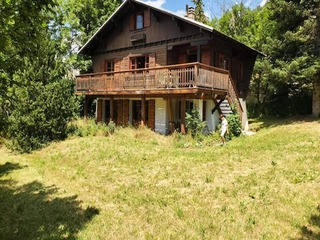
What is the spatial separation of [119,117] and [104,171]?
1113cm

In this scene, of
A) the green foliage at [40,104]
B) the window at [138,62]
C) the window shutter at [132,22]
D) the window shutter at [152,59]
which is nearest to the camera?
the green foliage at [40,104]

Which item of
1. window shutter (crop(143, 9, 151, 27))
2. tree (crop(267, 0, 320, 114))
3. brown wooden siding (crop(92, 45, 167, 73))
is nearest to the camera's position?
tree (crop(267, 0, 320, 114))

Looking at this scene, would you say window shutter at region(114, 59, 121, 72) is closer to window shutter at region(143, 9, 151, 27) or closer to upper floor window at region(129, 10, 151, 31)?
upper floor window at region(129, 10, 151, 31)

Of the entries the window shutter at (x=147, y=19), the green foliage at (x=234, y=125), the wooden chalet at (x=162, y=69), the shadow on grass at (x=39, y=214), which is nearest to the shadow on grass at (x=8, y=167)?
the shadow on grass at (x=39, y=214)

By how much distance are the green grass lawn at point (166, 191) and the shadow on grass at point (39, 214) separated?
3 cm

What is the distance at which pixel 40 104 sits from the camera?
1490 cm

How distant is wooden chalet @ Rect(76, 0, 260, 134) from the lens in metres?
14.8

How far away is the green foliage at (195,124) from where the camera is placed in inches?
577

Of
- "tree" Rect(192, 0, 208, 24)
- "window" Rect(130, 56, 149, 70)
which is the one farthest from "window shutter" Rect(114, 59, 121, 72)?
"tree" Rect(192, 0, 208, 24)

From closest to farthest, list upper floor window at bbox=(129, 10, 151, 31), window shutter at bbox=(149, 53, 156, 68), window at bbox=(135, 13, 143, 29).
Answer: window shutter at bbox=(149, 53, 156, 68), upper floor window at bbox=(129, 10, 151, 31), window at bbox=(135, 13, 143, 29)

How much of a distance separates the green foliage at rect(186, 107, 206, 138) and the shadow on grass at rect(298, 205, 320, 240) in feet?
28.2

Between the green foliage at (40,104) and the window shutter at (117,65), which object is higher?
the window shutter at (117,65)

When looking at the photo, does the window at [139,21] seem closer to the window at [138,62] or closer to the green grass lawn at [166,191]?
the window at [138,62]

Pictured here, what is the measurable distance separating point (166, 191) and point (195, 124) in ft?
23.1
